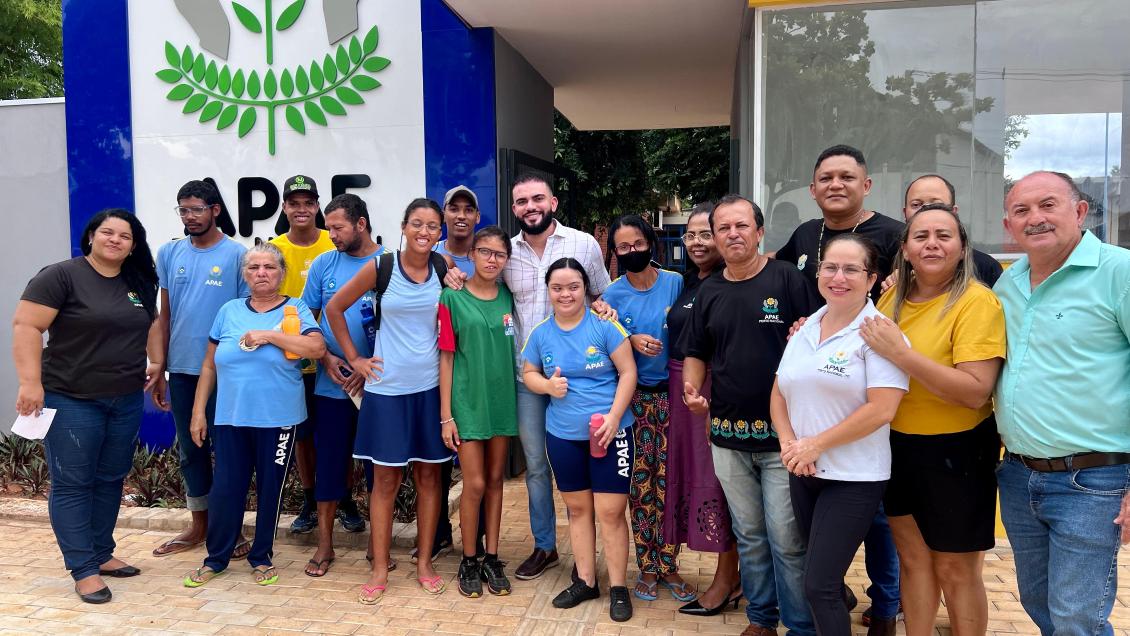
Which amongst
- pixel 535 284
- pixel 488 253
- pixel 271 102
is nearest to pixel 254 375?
pixel 488 253

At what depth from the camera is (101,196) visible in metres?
6.80

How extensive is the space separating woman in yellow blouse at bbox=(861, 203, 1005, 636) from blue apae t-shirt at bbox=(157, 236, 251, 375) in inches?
136

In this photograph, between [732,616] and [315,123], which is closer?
[732,616]

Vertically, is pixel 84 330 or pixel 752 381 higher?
pixel 84 330

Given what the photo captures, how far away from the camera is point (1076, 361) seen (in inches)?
92.8

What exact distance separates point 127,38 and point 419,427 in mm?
5021

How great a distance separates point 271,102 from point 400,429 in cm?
383

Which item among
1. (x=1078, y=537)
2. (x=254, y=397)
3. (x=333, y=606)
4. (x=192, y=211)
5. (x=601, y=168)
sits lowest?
(x=333, y=606)

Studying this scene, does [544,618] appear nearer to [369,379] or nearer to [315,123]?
[369,379]

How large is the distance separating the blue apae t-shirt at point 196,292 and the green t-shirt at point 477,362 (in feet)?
4.54

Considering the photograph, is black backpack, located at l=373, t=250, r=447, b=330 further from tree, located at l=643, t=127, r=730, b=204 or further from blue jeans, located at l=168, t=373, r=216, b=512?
tree, located at l=643, t=127, r=730, b=204

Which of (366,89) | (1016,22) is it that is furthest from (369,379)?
(1016,22)

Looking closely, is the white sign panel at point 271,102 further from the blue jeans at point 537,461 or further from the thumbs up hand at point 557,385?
the thumbs up hand at point 557,385

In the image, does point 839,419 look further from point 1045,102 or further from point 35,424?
point 35,424
